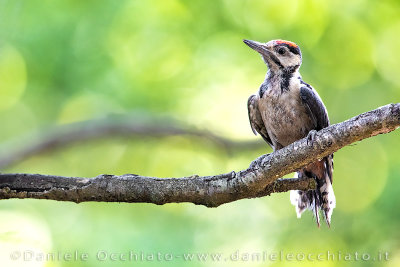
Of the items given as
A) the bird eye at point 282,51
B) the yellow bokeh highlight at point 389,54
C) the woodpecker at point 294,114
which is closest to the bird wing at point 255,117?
the woodpecker at point 294,114

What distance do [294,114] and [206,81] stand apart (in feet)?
12.2

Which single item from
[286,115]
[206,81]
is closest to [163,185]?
[286,115]

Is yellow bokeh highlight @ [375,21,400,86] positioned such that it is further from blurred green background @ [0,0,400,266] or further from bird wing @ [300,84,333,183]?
bird wing @ [300,84,333,183]

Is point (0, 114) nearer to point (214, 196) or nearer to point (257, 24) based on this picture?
point (257, 24)

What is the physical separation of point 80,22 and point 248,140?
10.4 feet

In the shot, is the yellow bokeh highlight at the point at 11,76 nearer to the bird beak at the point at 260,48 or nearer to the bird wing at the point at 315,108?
the bird beak at the point at 260,48

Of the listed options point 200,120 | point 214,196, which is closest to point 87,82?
point 200,120

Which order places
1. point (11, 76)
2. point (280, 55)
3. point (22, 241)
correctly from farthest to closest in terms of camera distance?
1. point (11, 76)
2. point (280, 55)
3. point (22, 241)

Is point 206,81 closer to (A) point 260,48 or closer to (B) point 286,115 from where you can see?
(A) point 260,48

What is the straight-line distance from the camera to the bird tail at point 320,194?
18.9ft

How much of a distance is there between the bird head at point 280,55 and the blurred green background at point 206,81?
245 cm

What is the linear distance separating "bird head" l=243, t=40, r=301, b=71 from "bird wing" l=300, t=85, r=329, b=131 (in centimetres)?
57

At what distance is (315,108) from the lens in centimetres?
559

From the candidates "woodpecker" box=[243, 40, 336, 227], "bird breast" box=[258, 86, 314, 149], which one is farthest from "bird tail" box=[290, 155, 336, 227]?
"bird breast" box=[258, 86, 314, 149]
